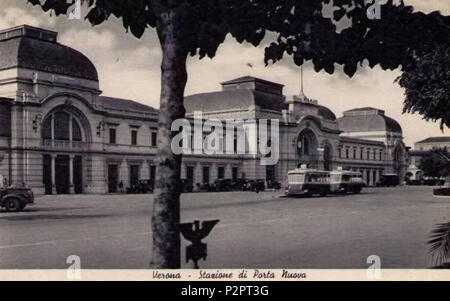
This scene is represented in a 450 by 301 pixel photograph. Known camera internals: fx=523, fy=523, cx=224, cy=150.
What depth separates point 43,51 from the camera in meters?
27.9

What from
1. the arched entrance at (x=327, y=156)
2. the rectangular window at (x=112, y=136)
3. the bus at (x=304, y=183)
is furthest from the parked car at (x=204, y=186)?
the arched entrance at (x=327, y=156)

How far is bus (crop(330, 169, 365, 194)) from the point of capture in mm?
36406

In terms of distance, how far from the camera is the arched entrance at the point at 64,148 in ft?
90.8

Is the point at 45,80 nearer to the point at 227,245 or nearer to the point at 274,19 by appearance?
the point at 227,245

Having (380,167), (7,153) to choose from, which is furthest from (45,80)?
(380,167)

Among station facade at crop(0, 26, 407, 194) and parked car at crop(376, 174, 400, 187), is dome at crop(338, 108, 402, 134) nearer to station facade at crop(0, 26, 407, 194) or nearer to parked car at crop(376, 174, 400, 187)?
station facade at crop(0, 26, 407, 194)

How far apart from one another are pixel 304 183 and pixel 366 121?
4364 cm

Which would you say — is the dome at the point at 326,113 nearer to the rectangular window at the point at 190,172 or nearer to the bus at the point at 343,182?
the rectangular window at the point at 190,172

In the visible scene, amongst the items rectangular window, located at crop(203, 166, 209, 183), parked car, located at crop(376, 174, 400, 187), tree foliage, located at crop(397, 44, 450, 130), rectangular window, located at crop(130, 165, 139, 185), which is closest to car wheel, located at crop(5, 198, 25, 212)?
tree foliage, located at crop(397, 44, 450, 130)

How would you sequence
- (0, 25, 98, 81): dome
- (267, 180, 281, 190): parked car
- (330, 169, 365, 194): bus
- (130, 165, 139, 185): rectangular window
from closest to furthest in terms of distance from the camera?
(0, 25, 98, 81): dome, (330, 169, 365, 194): bus, (130, 165, 139, 185): rectangular window, (267, 180, 281, 190): parked car

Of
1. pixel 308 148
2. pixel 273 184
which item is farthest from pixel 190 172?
pixel 308 148

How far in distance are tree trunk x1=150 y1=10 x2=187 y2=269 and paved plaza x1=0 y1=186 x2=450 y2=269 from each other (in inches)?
90.3

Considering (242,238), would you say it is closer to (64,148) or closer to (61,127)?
(64,148)

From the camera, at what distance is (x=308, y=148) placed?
58.9 m
